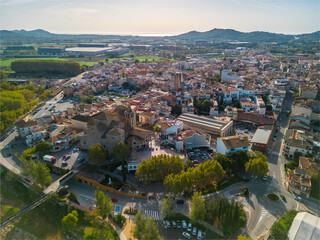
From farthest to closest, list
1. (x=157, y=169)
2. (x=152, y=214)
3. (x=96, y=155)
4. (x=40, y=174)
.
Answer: (x=96, y=155), (x=157, y=169), (x=40, y=174), (x=152, y=214)

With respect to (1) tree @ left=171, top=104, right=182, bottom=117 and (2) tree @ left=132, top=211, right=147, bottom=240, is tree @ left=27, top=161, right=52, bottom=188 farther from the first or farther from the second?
(1) tree @ left=171, top=104, right=182, bottom=117

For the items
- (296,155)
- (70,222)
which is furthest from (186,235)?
(296,155)

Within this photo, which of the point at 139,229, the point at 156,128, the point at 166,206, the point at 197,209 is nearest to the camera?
the point at 139,229

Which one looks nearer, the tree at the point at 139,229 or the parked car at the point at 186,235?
the tree at the point at 139,229

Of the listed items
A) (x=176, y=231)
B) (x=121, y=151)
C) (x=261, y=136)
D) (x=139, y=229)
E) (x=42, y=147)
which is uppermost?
(x=121, y=151)

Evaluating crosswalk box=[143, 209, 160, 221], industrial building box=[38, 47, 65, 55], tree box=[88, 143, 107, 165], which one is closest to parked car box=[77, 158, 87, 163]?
tree box=[88, 143, 107, 165]

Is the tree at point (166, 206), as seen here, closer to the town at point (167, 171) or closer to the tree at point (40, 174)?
the town at point (167, 171)

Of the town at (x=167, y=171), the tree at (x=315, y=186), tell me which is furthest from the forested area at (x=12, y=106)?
the tree at (x=315, y=186)

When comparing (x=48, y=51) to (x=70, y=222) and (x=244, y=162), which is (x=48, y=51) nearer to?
(x=70, y=222)
